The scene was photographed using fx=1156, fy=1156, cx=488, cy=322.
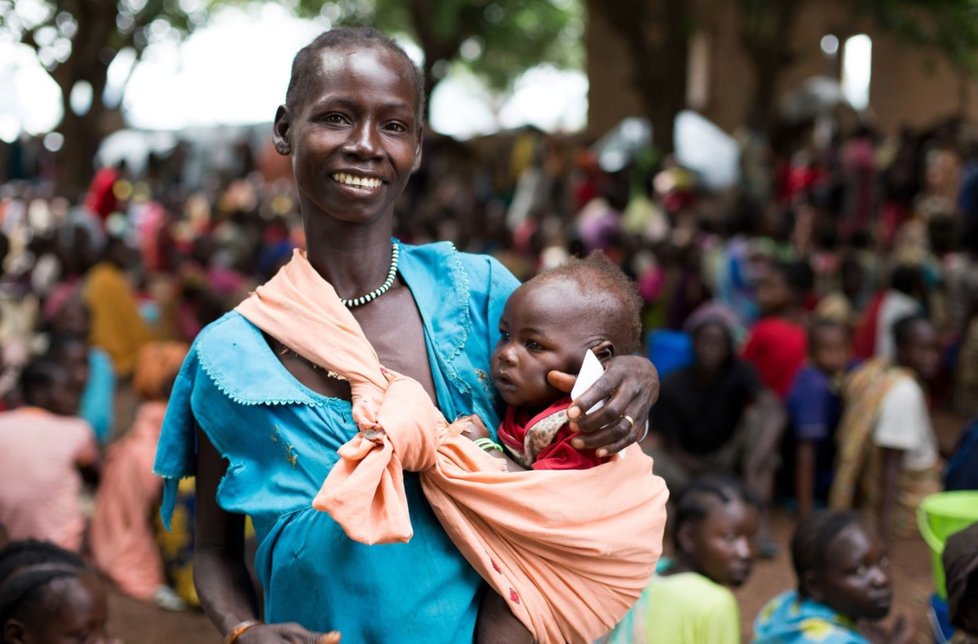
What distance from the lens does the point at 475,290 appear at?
1980mm

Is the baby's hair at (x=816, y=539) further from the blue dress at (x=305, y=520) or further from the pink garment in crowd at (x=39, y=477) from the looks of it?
the pink garment in crowd at (x=39, y=477)

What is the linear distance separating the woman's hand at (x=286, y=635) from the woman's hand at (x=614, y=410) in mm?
451

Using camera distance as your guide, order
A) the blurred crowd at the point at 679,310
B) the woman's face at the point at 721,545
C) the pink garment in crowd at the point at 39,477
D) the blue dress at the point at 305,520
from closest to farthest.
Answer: the blue dress at the point at 305,520
the woman's face at the point at 721,545
the pink garment in crowd at the point at 39,477
the blurred crowd at the point at 679,310

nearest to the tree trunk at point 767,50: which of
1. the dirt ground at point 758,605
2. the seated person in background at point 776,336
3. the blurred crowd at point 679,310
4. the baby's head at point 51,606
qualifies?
the blurred crowd at point 679,310

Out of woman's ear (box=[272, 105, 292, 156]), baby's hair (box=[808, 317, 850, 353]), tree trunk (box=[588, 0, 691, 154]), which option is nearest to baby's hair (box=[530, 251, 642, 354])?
woman's ear (box=[272, 105, 292, 156])

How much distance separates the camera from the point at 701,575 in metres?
3.72

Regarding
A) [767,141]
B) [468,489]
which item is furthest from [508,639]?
[767,141]

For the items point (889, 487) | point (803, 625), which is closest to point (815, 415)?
point (889, 487)

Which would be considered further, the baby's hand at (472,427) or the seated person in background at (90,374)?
the seated person in background at (90,374)

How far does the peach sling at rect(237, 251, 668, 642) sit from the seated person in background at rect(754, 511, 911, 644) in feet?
5.72

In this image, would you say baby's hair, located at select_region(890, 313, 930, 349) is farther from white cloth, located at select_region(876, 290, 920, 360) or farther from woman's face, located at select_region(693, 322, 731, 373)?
white cloth, located at select_region(876, 290, 920, 360)

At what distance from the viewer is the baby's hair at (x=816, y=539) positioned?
3436 millimetres

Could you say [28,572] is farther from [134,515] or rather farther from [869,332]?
[869,332]

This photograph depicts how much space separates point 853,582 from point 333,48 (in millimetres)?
2382
